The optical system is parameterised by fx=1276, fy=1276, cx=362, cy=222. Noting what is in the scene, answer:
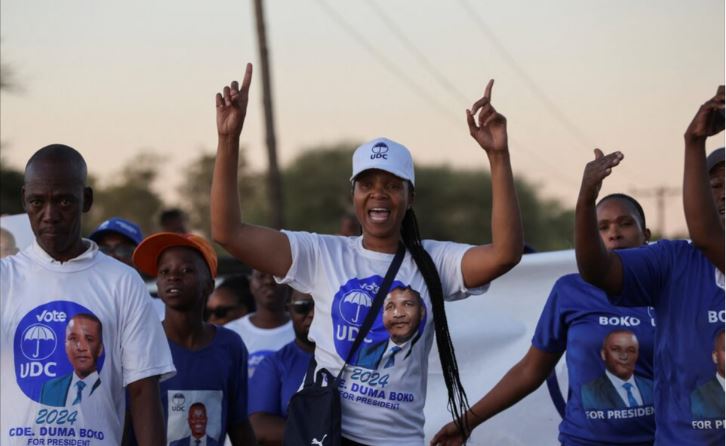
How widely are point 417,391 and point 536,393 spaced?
2674 mm

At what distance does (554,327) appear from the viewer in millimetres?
6316

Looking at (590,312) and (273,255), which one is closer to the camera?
(273,255)

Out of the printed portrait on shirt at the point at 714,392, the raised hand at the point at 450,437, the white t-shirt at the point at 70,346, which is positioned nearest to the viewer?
the printed portrait on shirt at the point at 714,392

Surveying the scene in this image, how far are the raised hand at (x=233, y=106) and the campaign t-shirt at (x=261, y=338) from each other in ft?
10.5

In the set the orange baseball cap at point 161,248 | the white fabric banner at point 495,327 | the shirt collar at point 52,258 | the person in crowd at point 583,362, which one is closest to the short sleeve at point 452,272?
the person in crowd at point 583,362

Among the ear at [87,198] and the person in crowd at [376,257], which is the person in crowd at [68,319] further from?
the person in crowd at [376,257]

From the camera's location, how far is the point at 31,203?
5.14 meters

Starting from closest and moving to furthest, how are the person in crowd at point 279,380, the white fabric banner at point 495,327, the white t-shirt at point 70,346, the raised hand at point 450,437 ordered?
the white t-shirt at point 70,346, the raised hand at point 450,437, the person in crowd at point 279,380, the white fabric banner at point 495,327

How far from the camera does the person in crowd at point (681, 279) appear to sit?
464 cm

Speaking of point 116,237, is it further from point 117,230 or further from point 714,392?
point 714,392

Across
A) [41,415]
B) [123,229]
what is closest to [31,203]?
[41,415]

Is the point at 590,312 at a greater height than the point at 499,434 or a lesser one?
greater

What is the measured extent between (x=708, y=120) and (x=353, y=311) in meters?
1.63

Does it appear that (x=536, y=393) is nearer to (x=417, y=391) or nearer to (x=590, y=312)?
(x=590, y=312)
